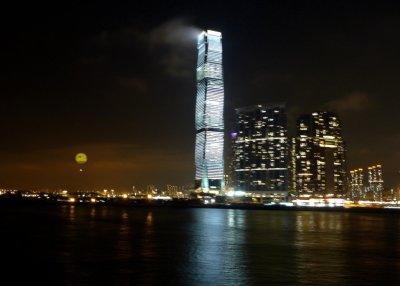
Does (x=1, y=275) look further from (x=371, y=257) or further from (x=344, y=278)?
(x=371, y=257)

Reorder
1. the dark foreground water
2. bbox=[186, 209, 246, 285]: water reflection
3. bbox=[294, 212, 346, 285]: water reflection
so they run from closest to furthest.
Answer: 1. the dark foreground water
2. bbox=[186, 209, 246, 285]: water reflection
3. bbox=[294, 212, 346, 285]: water reflection

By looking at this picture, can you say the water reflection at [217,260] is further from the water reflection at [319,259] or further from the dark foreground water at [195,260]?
the water reflection at [319,259]

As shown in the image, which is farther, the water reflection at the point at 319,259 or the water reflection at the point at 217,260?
the water reflection at the point at 319,259

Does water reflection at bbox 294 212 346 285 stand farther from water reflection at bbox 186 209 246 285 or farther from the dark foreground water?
water reflection at bbox 186 209 246 285

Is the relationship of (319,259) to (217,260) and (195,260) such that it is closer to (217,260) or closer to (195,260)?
(217,260)

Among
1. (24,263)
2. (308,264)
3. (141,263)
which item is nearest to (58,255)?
(24,263)

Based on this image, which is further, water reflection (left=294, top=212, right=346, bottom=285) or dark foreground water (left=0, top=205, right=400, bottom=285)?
Result: water reflection (left=294, top=212, right=346, bottom=285)

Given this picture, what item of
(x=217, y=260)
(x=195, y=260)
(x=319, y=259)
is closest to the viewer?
(x=217, y=260)

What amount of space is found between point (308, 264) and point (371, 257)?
7.99 meters

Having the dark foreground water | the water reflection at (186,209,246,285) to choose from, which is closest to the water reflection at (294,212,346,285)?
the dark foreground water

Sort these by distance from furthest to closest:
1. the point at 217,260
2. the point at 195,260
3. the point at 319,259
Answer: the point at 319,259
the point at 195,260
the point at 217,260

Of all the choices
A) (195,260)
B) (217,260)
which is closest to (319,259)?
(217,260)

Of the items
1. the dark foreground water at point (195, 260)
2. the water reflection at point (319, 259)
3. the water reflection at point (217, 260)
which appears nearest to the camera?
the dark foreground water at point (195, 260)

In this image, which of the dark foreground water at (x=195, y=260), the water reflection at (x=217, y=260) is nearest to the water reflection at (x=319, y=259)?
the dark foreground water at (x=195, y=260)
